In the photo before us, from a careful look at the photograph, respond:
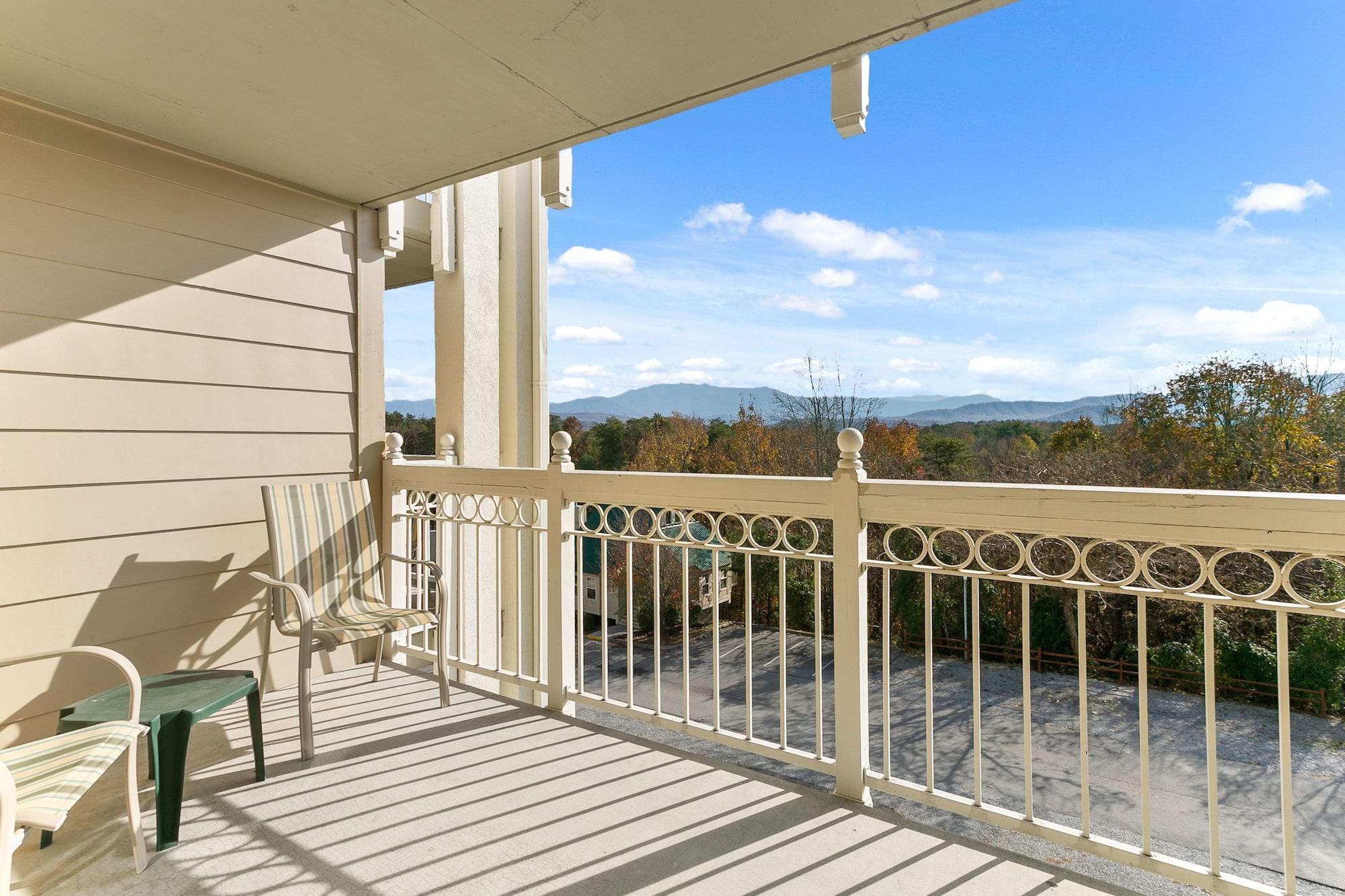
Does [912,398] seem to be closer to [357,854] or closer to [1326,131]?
[1326,131]

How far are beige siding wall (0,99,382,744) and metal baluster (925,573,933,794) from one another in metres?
2.70

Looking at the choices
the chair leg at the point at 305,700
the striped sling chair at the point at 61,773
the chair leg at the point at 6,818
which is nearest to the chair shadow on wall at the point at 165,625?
the chair leg at the point at 305,700

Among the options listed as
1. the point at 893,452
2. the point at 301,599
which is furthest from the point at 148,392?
the point at 893,452

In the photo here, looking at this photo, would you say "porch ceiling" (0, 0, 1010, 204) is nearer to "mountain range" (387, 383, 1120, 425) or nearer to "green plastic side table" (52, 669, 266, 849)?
"green plastic side table" (52, 669, 266, 849)

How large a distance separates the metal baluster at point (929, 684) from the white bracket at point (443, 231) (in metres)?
4.88

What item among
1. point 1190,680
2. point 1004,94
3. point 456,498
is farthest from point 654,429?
point 1004,94

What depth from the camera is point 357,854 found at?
1867mm

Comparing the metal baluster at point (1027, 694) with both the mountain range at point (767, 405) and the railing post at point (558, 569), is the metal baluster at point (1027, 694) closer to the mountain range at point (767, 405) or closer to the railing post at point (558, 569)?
the railing post at point (558, 569)

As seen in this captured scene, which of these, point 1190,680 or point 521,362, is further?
point 1190,680

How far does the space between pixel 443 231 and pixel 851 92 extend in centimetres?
424

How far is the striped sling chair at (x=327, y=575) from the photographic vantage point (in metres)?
2.55

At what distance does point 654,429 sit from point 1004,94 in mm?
23267

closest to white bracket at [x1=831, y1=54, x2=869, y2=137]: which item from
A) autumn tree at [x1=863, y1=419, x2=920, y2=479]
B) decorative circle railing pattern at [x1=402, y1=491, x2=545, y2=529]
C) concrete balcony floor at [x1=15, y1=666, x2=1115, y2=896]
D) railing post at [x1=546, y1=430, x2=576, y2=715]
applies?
railing post at [x1=546, y1=430, x2=576, y2=715]

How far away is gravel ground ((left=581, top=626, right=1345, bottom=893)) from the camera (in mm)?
6754
